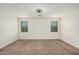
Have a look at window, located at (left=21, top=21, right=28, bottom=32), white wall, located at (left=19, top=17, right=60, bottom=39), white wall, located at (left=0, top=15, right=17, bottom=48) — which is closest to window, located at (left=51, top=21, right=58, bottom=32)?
white wall, located at (left=19, top=17, right=60, bottom=39)

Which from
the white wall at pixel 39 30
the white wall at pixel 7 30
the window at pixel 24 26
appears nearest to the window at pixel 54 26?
the white wall at pixel 39 30

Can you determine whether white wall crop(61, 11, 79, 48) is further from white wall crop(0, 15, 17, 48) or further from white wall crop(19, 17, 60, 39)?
white wall crop(0, 15, 17, 48)

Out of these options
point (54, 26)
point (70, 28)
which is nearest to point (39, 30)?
point (54, 26)

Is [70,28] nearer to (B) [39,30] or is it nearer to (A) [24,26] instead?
(B) [39,30]

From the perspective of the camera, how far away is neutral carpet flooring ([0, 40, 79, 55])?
1128mm

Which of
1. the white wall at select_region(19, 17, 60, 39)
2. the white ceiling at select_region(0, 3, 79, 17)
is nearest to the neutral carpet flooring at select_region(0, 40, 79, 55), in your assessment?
the white wall at select_region(19, 17, 60, 39)

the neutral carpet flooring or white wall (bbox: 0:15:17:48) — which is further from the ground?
white wall (bbox: 0:15:17:48)

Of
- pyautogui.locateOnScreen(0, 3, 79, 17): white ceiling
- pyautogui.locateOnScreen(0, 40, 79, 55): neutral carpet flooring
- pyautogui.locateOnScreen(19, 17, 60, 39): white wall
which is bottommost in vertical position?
pyautogui.locateOnScreen(0, 40, 79, 55): neutral carpet flooring

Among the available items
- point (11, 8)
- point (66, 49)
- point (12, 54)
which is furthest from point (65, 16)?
point (12, 54)

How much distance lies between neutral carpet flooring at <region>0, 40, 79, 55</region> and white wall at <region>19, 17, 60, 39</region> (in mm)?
60

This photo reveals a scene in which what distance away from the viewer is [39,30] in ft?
3.98

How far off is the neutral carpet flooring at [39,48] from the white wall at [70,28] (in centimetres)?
7

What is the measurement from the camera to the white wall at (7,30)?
45.2 inches

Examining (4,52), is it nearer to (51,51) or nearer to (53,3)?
(51,51)
